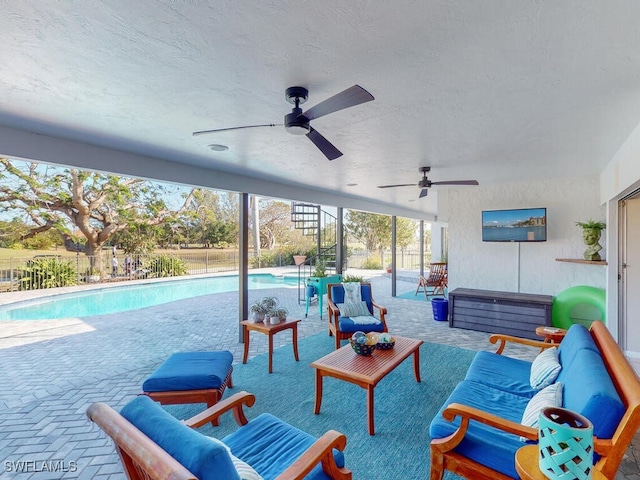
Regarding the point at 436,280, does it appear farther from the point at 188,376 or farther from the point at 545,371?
the point at 188,376

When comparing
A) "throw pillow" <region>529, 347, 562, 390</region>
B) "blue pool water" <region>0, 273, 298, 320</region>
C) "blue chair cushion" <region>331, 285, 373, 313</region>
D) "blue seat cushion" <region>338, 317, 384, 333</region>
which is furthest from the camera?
"blue pool water" <region>0, 273, 298, 320</region>

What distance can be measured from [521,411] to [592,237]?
13.1ft

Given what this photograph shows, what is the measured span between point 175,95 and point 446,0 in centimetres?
177

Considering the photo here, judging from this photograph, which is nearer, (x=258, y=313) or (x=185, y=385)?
(x=185, y=385)

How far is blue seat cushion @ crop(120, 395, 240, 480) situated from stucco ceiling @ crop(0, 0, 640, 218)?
1.72 metres

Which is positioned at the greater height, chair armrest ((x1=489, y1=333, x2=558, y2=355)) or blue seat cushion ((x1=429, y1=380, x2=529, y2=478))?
chair armrest ((x1=489, y1=333, x2=558, y2=355))

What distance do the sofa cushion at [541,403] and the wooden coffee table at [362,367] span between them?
101cm

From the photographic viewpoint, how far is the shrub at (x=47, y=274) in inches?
357

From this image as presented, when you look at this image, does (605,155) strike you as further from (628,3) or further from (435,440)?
(435,440)

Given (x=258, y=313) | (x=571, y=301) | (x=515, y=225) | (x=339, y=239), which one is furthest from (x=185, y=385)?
(x=515, y=225)

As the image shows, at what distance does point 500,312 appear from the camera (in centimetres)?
513

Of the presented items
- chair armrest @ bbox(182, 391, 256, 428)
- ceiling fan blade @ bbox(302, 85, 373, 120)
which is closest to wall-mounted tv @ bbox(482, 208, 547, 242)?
ceiling fan blade @ bbox(302, 85, 373, 120)

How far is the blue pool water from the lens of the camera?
736 centimetres

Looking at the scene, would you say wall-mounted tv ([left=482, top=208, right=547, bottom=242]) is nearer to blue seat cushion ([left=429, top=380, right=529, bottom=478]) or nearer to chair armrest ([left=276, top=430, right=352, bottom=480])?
blue seat cushion ([left=429, top=380, right=529, bottom=478])
